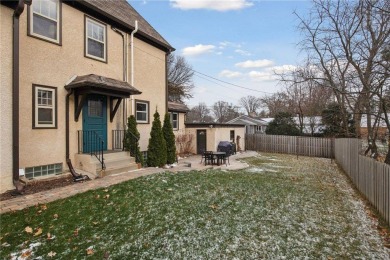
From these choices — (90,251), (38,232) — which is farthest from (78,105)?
(90,251)

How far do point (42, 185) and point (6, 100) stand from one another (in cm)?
243

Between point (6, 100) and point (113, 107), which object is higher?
point (113, 107)

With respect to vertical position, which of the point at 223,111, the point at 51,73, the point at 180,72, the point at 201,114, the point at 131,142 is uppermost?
the point at 180,72

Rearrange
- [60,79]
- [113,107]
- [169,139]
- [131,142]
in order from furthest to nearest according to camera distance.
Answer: [169,139] → [113,107] → [131,142] → [60,79]

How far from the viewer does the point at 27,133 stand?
23.5 feet

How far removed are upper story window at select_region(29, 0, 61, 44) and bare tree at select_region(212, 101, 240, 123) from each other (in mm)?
53748

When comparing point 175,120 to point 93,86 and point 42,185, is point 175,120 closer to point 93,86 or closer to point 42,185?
point 93,86

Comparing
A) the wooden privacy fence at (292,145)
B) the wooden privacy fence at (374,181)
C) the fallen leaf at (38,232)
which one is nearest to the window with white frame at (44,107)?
the fallen leaf at (38,232)

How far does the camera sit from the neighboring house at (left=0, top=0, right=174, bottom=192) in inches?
259

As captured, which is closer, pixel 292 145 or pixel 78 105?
pixel 78 105

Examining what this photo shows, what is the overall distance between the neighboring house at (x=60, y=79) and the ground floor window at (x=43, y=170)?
0.03 meters

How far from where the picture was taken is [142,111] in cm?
1213

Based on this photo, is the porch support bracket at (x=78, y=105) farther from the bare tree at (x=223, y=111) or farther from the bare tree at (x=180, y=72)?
the bare tree at (x=223, y=111)

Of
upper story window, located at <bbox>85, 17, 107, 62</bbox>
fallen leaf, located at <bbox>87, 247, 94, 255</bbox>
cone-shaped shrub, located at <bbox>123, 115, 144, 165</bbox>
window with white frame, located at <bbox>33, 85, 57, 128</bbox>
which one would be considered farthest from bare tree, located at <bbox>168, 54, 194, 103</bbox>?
fallen leaf, located at <bbox>87, 247, 94, 255</bbox>
